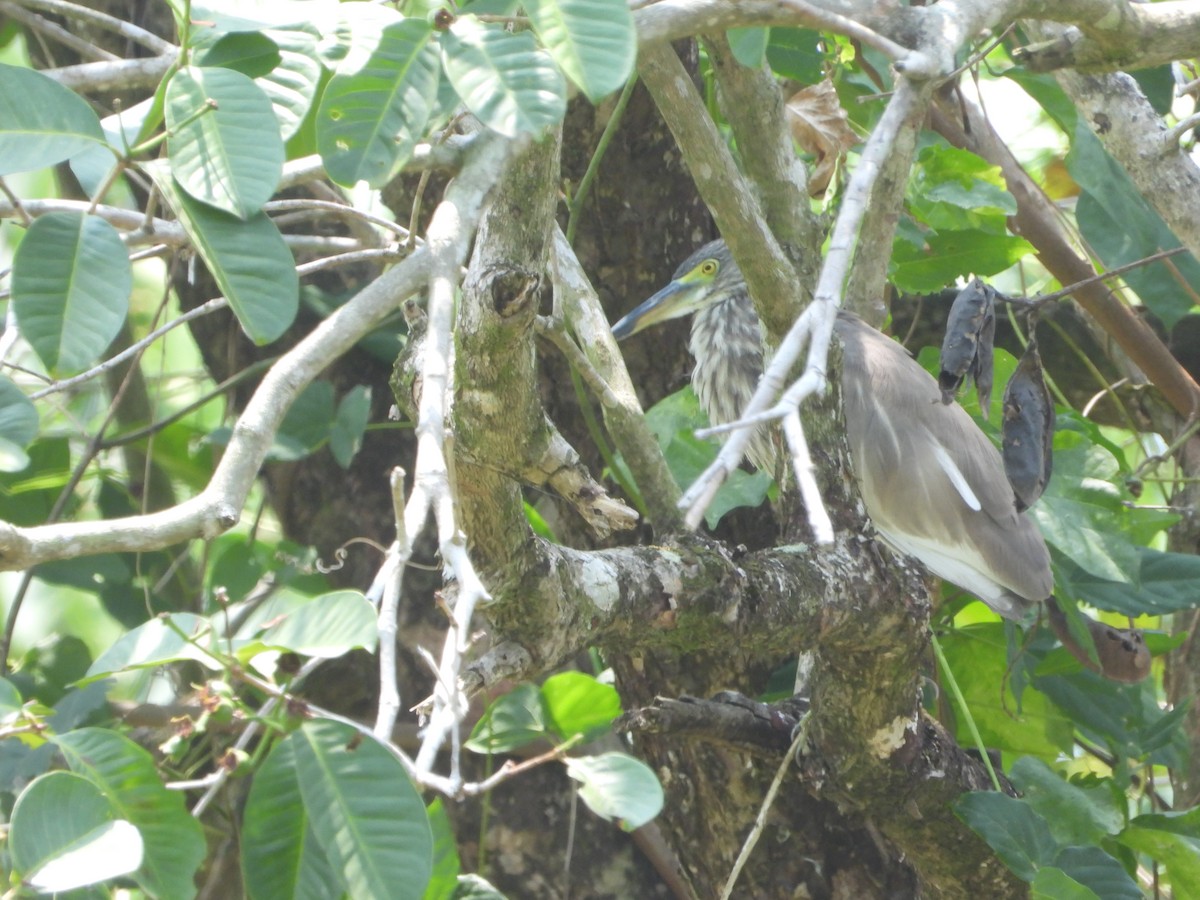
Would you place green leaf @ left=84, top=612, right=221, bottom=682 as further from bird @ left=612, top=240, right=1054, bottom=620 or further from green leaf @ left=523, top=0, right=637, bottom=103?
bird @ left=612, top=240, right=1054, bottom=620

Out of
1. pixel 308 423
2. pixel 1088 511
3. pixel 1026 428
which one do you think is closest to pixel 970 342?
pixel 1026 428

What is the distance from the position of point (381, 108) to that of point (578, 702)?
869 millimetres

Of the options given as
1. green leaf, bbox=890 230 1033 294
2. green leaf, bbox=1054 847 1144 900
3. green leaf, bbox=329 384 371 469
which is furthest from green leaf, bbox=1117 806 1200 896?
green leaf, bbox=329 384 371 469

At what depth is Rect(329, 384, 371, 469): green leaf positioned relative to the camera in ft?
7.06

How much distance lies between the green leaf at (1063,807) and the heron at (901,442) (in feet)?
2.09

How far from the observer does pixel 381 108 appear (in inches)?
32.2

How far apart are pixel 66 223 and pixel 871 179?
1.96 feet

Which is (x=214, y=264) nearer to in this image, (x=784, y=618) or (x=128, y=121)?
(x=128, y=121)

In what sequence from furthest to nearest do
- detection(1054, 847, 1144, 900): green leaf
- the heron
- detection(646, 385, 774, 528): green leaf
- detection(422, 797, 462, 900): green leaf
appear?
1. the heron
2. detection(646, 385, 774, 528): green leaf
3. detection(1054, 847, 1144, 900): green leaf
4. detection(422, 797, 462, 900): green leaf

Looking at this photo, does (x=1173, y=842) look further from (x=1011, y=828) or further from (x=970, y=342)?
(x=970, y=342)

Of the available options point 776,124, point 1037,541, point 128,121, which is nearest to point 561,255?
point 776,124

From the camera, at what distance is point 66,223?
879mm

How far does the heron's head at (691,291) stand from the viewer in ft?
6.98

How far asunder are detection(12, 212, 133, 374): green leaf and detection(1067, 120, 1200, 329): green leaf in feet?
5.42
